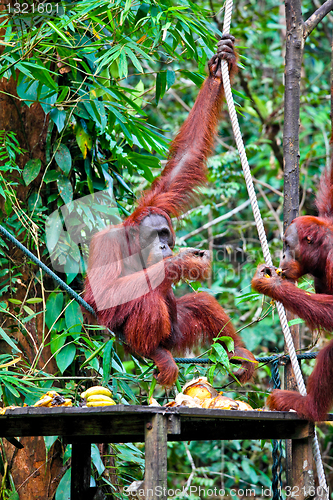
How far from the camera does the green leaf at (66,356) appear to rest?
3450mm

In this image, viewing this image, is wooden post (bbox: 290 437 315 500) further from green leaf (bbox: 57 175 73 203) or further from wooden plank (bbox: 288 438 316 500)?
green leaf (bbox: 57 175 73 203)

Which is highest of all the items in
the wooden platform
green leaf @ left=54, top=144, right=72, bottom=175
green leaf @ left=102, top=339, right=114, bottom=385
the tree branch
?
the tree branch

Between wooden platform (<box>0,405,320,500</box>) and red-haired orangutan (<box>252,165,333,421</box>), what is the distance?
16cm

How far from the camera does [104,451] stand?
152 inches

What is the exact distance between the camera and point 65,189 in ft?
12.7

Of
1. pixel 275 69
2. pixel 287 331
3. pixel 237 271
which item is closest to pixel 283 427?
pixel 287 331

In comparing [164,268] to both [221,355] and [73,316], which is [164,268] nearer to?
[221,355]

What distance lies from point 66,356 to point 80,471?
712 mm

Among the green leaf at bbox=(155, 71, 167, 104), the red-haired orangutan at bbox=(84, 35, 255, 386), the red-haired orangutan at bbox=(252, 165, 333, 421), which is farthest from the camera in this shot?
the green leaf at bbox=(155, 71, 167, 104)

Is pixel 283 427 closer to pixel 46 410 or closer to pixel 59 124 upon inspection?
pixel 46 410

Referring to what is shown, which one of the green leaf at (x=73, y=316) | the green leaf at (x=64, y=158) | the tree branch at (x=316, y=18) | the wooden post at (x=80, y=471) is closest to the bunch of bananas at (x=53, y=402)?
the wooden post at (x=80, y=471)

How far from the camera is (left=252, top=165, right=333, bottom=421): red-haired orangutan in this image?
278cm

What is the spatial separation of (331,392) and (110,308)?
1301mm

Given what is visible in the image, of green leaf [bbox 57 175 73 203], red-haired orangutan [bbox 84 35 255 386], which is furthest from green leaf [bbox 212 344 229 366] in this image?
green leaf [bbox 57 175 73 203]
